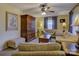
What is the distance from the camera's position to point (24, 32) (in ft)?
5.70

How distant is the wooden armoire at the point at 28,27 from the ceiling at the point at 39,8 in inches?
3.0

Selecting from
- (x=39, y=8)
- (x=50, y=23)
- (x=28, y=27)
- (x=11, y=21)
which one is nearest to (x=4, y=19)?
(x=11, y=21)

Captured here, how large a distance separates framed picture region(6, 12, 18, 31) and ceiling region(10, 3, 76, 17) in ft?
0.47

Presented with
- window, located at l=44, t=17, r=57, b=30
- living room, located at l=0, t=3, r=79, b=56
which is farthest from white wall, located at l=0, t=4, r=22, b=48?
window, located at l=44, t=17, r=57, b=30

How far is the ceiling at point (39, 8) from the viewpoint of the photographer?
1.55 metres

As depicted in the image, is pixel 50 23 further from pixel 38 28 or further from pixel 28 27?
pixel 28 27

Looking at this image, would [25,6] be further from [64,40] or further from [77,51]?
[77,51]

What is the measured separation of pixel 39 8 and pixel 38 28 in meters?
0.30

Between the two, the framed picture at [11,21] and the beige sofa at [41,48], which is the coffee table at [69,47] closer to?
the beige sofa at [41,48]

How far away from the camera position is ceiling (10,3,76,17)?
1.55 m

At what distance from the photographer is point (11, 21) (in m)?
1.64

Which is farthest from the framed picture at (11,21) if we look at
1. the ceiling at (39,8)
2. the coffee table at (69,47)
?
the coffee table at (69,47)

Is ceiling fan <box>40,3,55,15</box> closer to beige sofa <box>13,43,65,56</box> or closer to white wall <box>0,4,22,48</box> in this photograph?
white wall <box>0,4,22,48</box>

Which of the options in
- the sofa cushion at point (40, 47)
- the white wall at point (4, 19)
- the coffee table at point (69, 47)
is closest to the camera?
the white wall at point (4, 19)
